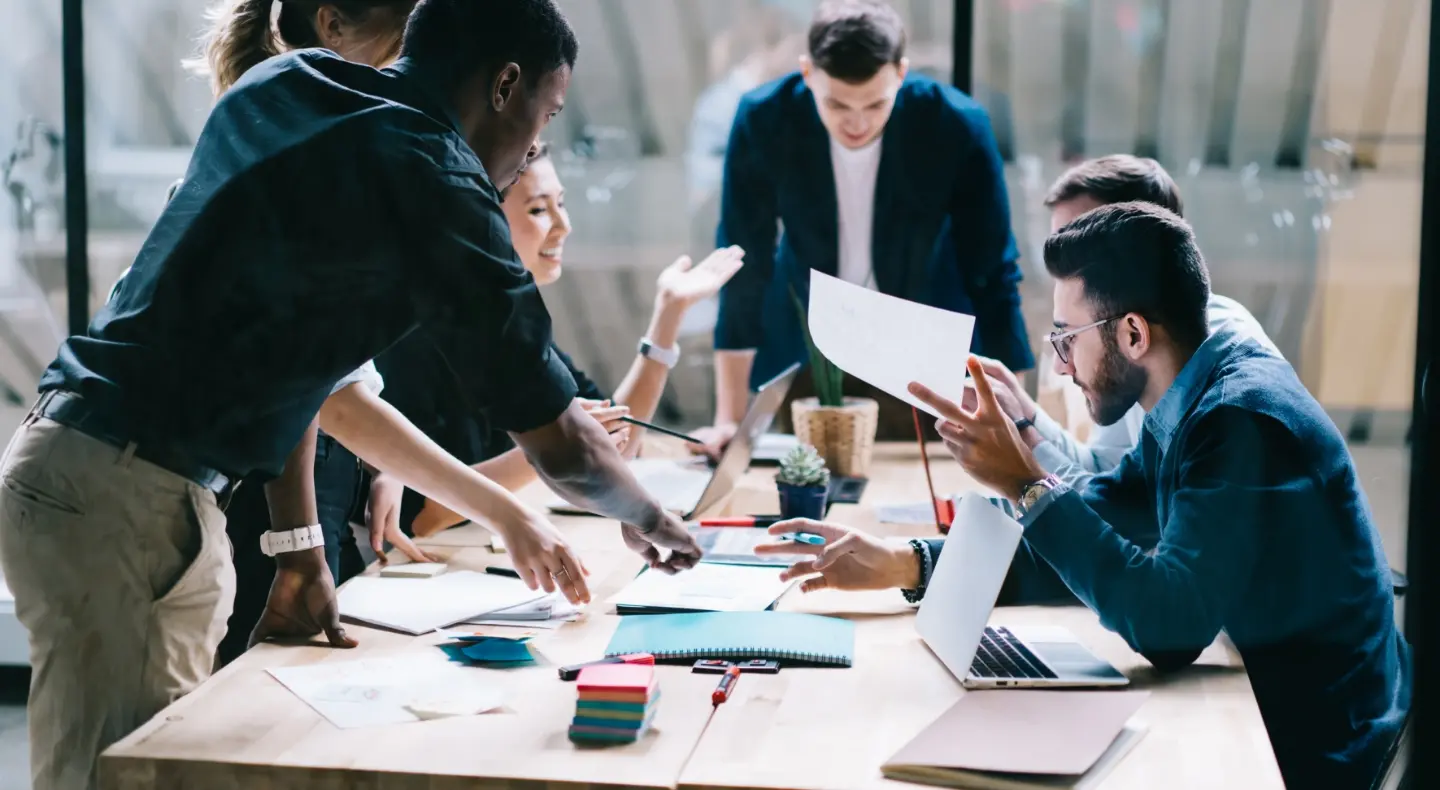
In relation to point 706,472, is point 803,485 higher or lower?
higher

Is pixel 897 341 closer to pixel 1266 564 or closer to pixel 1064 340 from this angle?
pixel 1064 340

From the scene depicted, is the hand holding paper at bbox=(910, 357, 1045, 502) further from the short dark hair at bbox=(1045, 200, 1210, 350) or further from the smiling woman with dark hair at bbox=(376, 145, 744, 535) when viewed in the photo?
the smiling woman with dark hair at bbox=(376, 145, 744, 535)

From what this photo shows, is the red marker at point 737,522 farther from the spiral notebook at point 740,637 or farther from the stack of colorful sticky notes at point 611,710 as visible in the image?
the stack of colorful sticky notes at point 611,710


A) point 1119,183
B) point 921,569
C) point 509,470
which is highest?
point 1119,183

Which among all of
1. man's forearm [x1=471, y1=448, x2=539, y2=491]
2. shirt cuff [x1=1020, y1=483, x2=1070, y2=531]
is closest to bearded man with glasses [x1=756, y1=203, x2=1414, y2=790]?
shirt cuff [x1=1020, y1=483, x2=1070, y2=531]

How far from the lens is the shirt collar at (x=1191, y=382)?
4.93 ft

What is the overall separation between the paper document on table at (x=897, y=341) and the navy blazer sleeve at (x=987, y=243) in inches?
48.2

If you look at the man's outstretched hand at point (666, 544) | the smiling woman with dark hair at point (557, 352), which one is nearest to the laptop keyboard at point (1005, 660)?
the man's outstretched hand at point (666, 544)

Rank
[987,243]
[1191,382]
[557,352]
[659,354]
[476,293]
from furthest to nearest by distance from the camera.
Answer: [987,243] < [659,354] < [557,352] < [1191,382] < [476,293]

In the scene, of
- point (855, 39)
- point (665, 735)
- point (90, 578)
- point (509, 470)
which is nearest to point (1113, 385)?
point (665, 735)

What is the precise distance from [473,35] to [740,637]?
72 cm

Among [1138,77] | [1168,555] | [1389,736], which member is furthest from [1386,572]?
[1138,77]

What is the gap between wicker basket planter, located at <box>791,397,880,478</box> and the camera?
2.54 m

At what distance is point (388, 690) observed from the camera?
133cm
